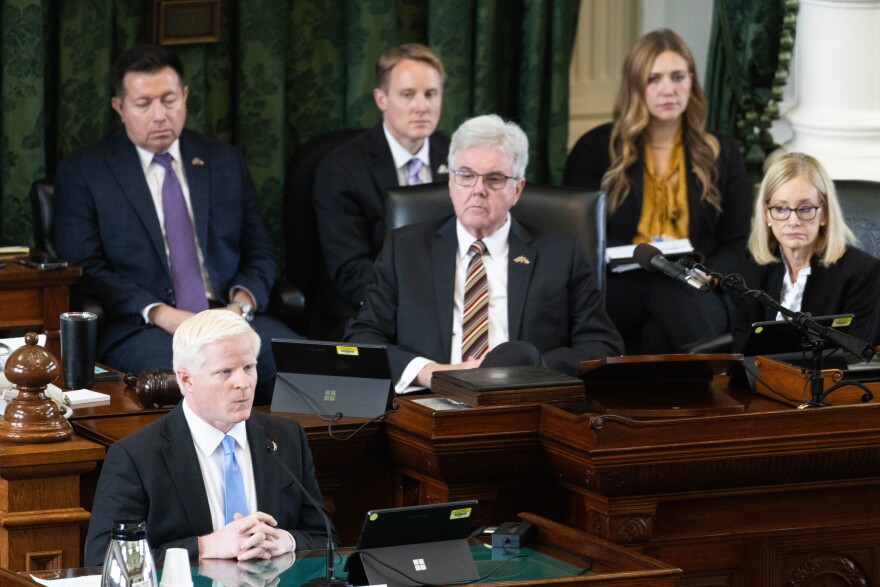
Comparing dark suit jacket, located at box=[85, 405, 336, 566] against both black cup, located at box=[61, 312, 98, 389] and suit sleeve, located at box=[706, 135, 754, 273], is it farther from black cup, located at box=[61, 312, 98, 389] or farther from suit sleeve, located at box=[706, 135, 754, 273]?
suit sleeve, located at box=[706, 135, 754, 273]

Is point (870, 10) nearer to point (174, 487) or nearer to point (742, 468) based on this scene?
point (742, 468)

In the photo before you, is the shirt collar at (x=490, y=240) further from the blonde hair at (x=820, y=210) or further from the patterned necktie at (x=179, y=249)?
the patterned necktie at (x=179, y=249)

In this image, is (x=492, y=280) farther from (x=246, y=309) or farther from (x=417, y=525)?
(x=417, y=525)

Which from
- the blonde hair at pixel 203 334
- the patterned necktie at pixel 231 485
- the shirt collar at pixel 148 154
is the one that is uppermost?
the shirt collar at pixel 148 154

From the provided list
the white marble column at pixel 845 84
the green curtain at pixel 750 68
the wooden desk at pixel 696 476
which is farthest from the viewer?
the green curtain at pixel 750 68

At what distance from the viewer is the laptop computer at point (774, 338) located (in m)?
4.17

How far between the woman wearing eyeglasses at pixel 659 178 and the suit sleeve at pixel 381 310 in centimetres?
126

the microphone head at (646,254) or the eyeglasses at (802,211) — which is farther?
the eyeglasses at (802,211)

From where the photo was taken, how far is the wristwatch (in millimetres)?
5418

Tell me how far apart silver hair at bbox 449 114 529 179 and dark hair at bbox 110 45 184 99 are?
1.18 m

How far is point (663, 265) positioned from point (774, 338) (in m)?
0.50

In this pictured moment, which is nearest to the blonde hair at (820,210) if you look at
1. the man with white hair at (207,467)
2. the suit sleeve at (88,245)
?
the suit sleeve at (88,245)

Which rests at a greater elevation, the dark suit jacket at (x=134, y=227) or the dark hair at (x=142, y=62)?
the dark hair at (x=142, y=62)

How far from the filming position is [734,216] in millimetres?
5832
